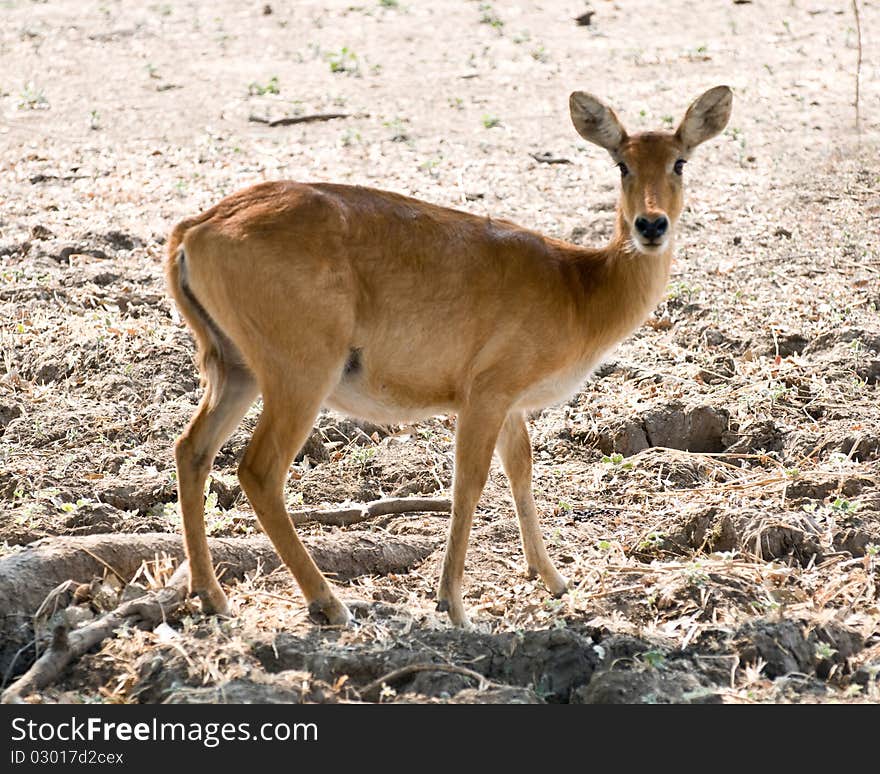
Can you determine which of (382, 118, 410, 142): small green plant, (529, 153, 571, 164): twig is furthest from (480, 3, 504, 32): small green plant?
(529, 153, 571, 164): twig

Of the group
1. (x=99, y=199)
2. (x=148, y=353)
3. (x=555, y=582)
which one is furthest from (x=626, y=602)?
(x=99, y=199)

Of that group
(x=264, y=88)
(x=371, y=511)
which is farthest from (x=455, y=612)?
(x=264, y=88)

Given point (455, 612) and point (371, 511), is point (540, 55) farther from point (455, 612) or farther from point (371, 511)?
point (455, 612)

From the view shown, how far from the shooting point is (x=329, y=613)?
19.2ft

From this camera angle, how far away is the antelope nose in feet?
21.0

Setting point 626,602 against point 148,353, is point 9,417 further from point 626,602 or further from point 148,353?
point 626,602

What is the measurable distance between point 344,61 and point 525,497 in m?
10.1

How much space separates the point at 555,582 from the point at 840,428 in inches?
97.0

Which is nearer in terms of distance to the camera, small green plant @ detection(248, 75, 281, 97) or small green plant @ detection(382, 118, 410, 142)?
small green plant @ detection(382, 118, 410, 142)

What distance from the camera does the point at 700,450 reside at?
27.0ft

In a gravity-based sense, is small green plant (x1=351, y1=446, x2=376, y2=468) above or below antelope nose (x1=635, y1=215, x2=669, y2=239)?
below

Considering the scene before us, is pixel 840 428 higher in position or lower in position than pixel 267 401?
lower

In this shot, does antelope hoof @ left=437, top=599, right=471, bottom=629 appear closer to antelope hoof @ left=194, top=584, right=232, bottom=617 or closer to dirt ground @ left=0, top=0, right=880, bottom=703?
dirt ground @ left=0, top=0, right=880, bottom=703

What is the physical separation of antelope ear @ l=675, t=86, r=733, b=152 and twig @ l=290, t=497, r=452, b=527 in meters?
2.46
